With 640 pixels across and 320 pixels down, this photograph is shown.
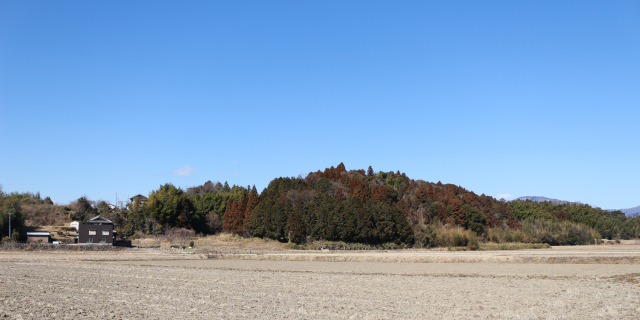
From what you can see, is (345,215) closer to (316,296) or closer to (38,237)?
(38,237)

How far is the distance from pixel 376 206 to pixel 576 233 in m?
40.1

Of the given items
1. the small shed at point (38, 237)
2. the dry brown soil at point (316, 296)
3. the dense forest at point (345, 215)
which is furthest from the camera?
the dense forest at point (345, 215)

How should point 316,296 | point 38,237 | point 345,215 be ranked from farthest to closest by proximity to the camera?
point 345,215, point 38,237, point 316,296

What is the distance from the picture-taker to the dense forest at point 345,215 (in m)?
62.2

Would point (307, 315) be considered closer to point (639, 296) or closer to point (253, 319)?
point (253, 319)

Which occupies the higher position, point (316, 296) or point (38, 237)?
point (38, 237)

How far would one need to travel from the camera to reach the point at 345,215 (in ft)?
203

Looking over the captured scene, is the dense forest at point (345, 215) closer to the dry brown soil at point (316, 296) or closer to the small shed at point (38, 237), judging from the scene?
the small shed at point (38, 237)

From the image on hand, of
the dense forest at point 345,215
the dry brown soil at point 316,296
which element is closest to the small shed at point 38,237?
the dense forest at point 345,215

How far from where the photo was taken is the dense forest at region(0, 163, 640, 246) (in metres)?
62.2

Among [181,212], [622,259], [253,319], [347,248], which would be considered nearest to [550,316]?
[253,319]

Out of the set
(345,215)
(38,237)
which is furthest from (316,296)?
(38,237)

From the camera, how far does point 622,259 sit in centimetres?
3678

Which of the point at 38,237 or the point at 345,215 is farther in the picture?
the point at 345,215
